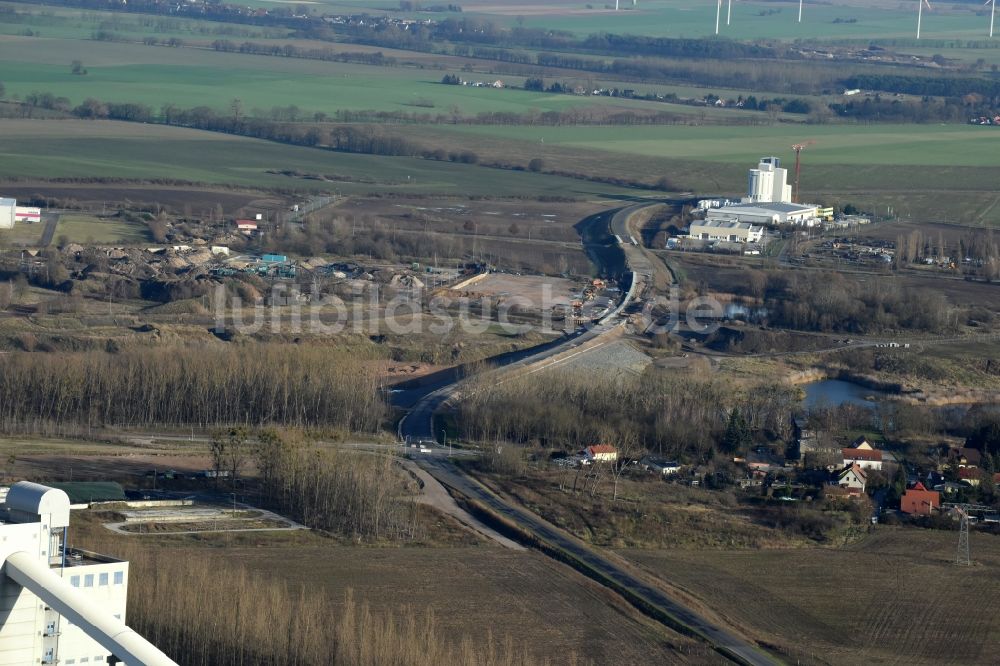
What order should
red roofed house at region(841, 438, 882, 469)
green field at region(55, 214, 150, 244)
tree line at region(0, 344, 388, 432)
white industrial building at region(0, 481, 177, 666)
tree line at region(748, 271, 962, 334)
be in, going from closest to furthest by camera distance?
white industrial building at region(0, 481, 177, 666) → red roofed house at region(841, 438, 882, 469) → tree line at region(0, 344, 388, 432) → tree line at region(748, 271, 962, 334) → green field at region(55, 214, 150, 244)

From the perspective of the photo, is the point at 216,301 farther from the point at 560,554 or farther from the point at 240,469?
the point at 560,554

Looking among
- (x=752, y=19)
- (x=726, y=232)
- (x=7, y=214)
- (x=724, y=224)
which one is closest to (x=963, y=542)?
(x=726, y=232)

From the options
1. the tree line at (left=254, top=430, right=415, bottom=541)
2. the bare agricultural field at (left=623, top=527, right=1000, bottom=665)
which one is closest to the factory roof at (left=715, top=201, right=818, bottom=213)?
the bare agricultural field at (left=623, top=527, right=1000, bottom=665)

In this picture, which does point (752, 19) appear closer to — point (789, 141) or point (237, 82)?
point (237, 82)

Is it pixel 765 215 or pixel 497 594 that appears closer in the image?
pixel 497 594

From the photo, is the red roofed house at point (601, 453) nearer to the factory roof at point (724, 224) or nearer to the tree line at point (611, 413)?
the tree line at point (611, 413)

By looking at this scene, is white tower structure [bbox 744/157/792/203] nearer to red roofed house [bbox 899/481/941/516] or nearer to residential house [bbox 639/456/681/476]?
residential house [bbox 639/456/681/476]
